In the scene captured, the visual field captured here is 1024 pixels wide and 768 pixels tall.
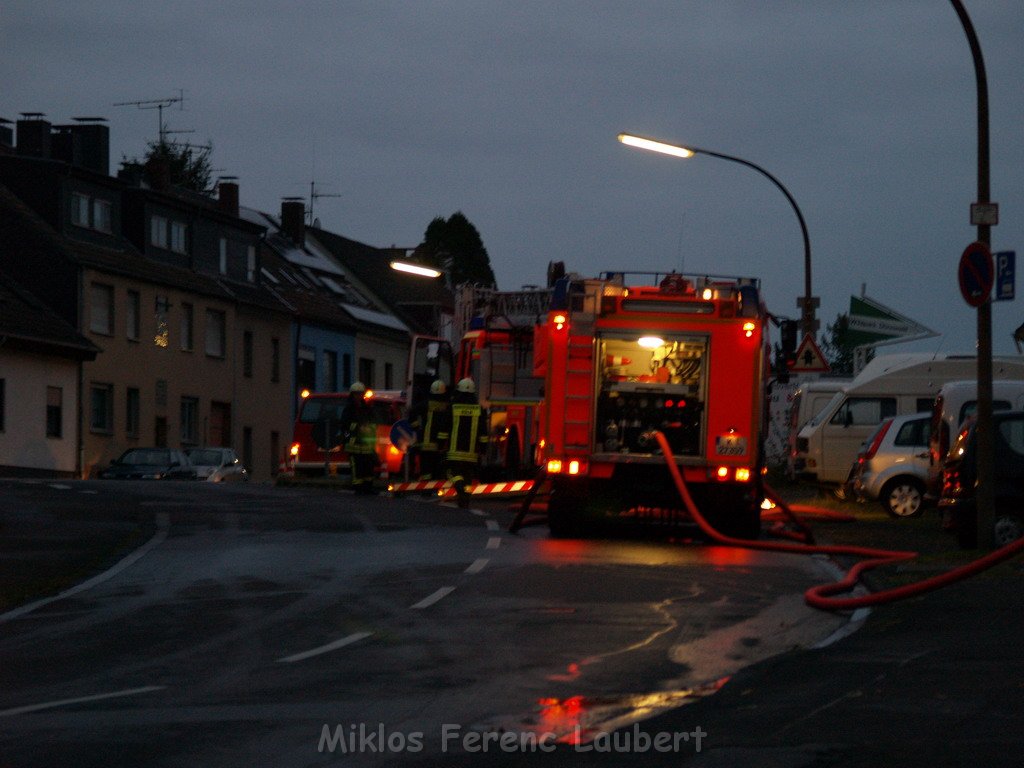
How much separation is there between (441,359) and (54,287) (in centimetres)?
A: 2939

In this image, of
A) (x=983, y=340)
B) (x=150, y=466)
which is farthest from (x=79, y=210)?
(x=983, y=340)

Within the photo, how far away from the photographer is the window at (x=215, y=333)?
6600cm

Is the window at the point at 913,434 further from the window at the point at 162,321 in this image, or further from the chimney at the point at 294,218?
the chimney at the point at 294,218

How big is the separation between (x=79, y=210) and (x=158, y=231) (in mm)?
4910

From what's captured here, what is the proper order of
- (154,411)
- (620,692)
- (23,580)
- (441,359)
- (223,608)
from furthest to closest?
(154,411), (441,359), (23,580), (223,608), (620,692)

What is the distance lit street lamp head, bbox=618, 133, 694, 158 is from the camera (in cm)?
2828

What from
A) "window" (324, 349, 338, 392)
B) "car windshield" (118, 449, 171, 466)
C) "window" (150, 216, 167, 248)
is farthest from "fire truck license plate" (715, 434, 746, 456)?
"window" (324, 349, 338, 392)

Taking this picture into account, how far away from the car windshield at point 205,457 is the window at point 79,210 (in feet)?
30.2

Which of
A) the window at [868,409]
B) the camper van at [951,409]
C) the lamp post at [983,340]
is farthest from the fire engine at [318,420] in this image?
the lamp post at [983,340]

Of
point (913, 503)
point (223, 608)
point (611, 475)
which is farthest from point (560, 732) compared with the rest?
point (913, 503)

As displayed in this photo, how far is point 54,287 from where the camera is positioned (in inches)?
2258

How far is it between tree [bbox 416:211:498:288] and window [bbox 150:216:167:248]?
3737 cm

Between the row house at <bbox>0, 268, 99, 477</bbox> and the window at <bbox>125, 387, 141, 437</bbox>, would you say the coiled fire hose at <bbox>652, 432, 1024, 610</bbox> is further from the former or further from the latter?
the window at <bbox>125, 387, 141, 437</bbox>

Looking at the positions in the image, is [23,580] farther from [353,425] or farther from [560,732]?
[353,425]
